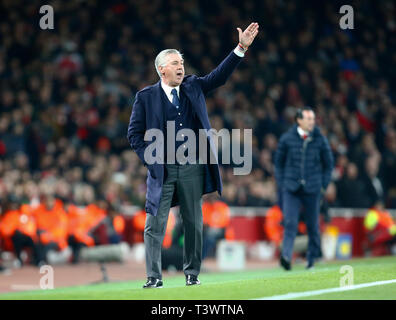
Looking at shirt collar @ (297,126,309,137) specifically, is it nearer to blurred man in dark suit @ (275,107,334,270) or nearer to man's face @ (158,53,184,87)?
blurred man in dark suit @ (275,107,334,270)

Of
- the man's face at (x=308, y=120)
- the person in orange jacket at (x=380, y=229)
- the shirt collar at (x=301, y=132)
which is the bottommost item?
the person in orange jacket at (x=380, y=229)

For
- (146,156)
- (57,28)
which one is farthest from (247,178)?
(146,156)

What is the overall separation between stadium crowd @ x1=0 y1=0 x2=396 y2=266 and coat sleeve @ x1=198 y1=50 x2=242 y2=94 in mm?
9234

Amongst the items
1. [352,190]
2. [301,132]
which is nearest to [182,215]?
[301,132]

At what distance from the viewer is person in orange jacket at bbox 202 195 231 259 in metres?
19.8

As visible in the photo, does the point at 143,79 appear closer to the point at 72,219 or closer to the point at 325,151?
the point at 72,219

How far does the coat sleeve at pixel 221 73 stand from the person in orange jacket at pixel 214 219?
1084 centimetres

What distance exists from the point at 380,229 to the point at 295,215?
22.0ft

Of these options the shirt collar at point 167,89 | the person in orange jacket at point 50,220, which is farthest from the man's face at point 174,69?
the person in orange jacket at point 50,220

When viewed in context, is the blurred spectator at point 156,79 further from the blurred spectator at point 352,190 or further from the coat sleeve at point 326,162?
the coat sleeve at point 326,162

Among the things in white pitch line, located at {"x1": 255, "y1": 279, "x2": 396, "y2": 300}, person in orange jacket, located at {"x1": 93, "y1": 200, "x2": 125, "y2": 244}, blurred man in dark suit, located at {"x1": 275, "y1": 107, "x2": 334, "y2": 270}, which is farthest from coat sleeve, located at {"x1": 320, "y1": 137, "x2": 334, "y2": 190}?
person in orange jacket, located at {"x1": 93, "y1": 200, "x2": 125, "y2": 244}

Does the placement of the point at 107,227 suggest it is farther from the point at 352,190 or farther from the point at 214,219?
the point at 352,190

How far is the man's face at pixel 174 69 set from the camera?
→ 28.9 feet

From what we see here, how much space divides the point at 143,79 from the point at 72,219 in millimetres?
6274
